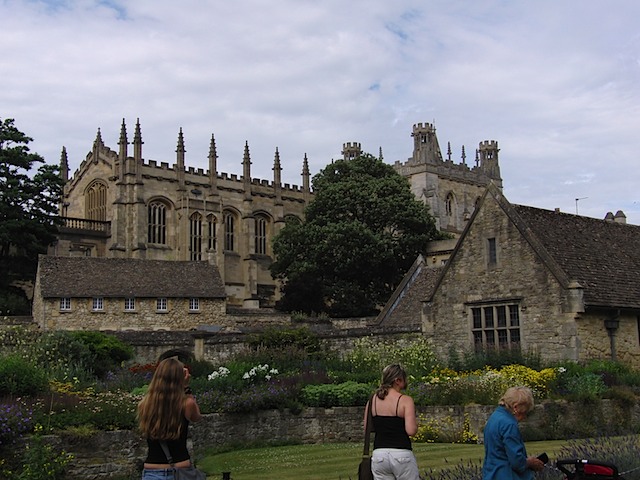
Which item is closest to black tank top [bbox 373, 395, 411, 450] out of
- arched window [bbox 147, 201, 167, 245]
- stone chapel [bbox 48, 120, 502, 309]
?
stone chapel [bbox 48, 120, 502, 309]

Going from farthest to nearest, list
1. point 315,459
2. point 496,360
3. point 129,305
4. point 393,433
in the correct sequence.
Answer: point 129,305
point 496,360
point 315,459
point 393,433

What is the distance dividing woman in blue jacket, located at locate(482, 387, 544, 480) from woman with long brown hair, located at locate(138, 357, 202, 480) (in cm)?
284

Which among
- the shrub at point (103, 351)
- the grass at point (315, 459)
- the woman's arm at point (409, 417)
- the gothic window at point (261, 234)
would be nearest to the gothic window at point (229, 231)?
the gothic window at point (261, 234)

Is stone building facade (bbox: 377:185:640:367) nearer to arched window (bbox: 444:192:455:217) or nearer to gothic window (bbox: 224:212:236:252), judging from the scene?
gothic window (bbox: 224:212:236:252)

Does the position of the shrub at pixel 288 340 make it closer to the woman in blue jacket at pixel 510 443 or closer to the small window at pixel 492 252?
the small window at pixel 492 252

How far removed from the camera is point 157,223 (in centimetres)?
7488

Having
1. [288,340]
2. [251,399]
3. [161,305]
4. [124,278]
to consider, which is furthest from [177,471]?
[124,278]

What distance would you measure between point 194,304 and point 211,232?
33045 millimetres

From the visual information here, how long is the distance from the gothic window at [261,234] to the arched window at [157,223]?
1014 cm

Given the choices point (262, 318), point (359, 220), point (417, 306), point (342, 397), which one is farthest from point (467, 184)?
point (342, 397)

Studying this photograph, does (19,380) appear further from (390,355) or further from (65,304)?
(65,304)

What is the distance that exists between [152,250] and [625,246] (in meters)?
49.7

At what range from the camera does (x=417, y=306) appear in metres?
34.6

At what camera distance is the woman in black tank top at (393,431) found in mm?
9234
